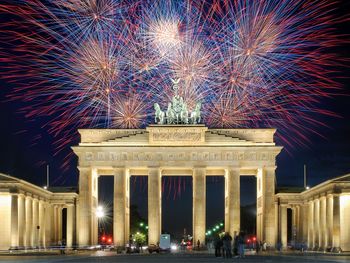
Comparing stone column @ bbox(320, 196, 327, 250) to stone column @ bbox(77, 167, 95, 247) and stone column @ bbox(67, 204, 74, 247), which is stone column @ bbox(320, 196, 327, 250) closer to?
stone column @ bbox(77, 167, 95, 247)

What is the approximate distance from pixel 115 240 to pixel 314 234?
29.5 metres

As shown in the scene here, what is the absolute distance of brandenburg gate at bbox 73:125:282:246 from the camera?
116 meters

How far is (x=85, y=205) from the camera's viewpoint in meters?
118

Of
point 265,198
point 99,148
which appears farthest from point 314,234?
point 99,148

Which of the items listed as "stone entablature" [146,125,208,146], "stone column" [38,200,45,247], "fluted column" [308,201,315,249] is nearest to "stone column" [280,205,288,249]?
"fluted column" [308,201,315,249]

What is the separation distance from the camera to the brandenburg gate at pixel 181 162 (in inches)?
4572

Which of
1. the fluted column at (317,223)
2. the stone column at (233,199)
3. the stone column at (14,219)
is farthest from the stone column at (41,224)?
the fluted column at (317,223)

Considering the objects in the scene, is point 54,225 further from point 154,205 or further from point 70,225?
point 154,205

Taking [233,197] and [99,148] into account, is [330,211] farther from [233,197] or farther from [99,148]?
[99,148]

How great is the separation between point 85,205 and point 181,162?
51.5 ft

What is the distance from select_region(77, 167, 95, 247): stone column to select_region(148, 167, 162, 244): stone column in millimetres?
8987

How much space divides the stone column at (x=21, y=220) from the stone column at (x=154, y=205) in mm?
19163

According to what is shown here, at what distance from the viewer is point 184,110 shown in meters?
117

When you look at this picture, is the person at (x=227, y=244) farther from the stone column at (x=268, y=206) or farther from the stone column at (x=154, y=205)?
the stone column at (x=268, y=206)
